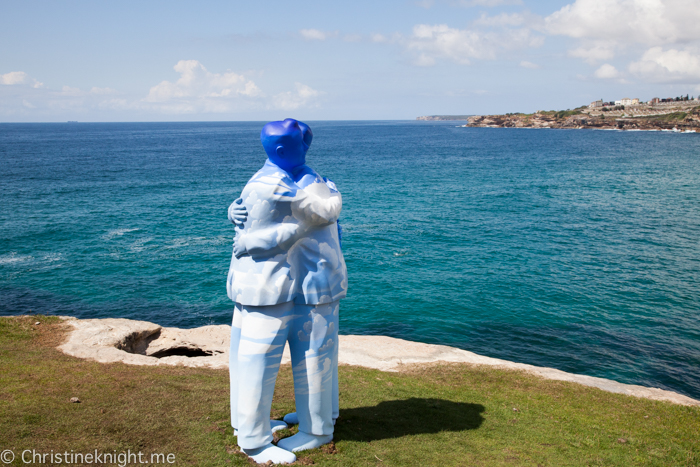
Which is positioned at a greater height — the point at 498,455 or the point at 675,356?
the point at 498,455

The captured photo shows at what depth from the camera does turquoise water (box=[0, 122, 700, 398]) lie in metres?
18.9

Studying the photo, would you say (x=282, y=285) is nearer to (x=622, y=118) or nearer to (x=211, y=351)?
(x=211, y=351)

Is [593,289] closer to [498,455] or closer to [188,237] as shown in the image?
[498,455]

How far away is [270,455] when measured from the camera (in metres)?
6.88

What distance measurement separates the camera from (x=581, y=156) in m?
77.0

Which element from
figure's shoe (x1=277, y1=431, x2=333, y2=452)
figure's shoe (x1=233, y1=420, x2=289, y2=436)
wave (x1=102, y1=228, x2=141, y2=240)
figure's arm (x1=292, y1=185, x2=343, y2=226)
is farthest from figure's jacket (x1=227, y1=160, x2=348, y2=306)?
wave (x1=102, y1=228, x2=141, y2=240)

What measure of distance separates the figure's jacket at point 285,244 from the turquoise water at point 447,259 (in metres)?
12.1

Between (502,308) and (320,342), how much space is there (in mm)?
15563

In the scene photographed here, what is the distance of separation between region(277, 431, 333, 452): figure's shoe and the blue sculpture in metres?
0.01

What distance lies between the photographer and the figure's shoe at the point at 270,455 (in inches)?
268

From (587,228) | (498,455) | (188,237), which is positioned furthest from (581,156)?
(498,455)

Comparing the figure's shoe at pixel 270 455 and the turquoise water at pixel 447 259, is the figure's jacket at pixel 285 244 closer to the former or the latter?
the figure's shoe at pixel 270 455

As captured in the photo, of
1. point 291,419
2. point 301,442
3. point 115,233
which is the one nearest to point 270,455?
point 301,442

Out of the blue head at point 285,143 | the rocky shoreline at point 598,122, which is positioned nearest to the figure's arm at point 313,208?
the blue head at point 285,143
